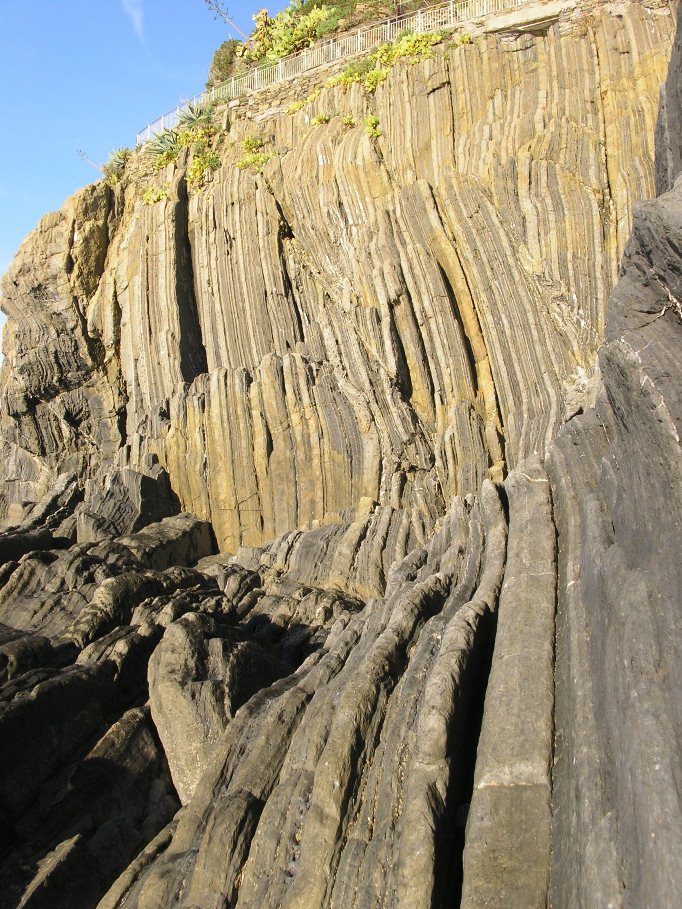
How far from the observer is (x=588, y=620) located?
20.0 ft

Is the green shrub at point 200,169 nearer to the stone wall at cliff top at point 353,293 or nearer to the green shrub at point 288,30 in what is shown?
the stone wall at cliff top at point 353,293

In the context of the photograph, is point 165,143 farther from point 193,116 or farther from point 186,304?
point 186,304

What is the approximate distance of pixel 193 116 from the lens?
2203 centimetres

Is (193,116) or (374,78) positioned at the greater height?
(193,116)

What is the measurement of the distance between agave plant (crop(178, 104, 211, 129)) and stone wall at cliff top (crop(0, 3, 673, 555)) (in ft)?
3.57

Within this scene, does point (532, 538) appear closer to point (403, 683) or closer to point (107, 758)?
point (403, 683)

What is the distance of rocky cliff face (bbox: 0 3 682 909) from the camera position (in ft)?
16.7

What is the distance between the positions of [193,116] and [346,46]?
5.30 meters

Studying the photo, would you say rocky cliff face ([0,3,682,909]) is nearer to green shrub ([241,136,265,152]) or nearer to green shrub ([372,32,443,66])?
green shrub ([372,32,443,66])

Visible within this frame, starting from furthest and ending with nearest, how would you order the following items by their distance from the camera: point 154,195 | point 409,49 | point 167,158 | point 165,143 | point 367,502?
point 165,143 < point 167,158 < point 154,195 < point 409,49 < point 367,502

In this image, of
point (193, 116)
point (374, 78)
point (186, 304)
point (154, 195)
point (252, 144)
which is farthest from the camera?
point (193, 116)

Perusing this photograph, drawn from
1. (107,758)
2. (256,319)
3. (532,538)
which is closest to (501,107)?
(256,319)

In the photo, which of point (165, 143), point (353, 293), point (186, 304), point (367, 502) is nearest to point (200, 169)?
point (165, 143)

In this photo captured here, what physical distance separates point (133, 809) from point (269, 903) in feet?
10.9
